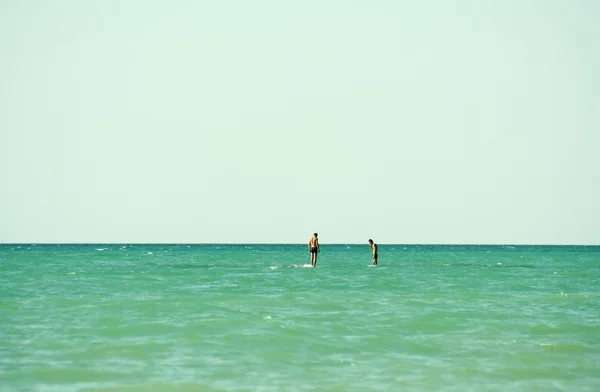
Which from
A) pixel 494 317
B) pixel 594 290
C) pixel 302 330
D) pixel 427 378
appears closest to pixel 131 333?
pixel 302 330

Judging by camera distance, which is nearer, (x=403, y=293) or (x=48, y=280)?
(x=403, y=293)

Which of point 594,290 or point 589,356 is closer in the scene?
point 589,356

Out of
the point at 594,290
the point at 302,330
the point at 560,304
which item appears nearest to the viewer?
the point at 302,330

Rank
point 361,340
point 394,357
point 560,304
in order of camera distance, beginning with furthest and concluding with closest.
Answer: point 560,304
point 361,340
point 394,357

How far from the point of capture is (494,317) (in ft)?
68.2

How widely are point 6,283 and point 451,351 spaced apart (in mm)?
25653

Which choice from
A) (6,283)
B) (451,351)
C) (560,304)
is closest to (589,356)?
(451,351)

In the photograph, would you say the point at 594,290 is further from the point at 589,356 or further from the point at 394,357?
the point at 394,357

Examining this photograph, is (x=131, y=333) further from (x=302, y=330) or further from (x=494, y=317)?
(x=494, y=317)

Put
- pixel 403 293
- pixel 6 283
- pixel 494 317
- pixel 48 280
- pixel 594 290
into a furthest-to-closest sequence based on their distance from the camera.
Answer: pixel 48 280 < pixel 6 283 < pixel 594 290 < pixel 403 293 < pixel 494 317

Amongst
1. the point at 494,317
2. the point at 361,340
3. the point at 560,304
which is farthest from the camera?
the point at 560,304

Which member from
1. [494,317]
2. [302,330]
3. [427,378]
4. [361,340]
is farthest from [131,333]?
[494,317]

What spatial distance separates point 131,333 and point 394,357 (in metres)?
6.86

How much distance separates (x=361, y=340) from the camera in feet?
55.3
